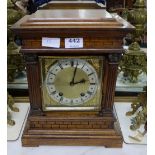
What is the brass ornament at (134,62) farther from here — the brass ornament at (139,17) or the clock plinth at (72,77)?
the clock plinth at (72,77)

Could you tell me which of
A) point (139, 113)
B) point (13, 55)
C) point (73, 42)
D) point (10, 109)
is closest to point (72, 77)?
point (73, 42)

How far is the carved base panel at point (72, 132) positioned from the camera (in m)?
1.06

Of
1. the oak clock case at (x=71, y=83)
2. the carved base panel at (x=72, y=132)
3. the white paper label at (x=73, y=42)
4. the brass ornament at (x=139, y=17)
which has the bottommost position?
the carved base panel at (x=72, y=132)

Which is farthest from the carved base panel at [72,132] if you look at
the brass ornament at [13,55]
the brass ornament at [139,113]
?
the brass ornament at [13,55]

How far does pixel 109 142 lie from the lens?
1066 mm

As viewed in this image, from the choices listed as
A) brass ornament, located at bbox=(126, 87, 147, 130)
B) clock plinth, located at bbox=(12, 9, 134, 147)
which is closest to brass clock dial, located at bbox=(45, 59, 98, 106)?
clock plinth, located at bbox=(12, 9, 134, 147)

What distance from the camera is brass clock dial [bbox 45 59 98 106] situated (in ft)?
3.20

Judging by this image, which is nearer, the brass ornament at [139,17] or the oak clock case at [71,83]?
the oak clock case at [71,83]

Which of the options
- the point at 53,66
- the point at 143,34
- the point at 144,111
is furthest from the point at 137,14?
the point at 53,66

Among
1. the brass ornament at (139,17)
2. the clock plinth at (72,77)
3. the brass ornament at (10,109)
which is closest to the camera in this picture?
the clock plinth at (72,77)

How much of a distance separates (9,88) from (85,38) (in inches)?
28.6

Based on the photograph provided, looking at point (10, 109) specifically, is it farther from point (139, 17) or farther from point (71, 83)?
point (139, 17)

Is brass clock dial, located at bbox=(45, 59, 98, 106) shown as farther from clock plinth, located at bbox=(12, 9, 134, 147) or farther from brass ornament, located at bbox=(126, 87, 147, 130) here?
brass ornament, located at bbox=(126, 87, 147, 130)

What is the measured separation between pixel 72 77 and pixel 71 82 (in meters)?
0.02
